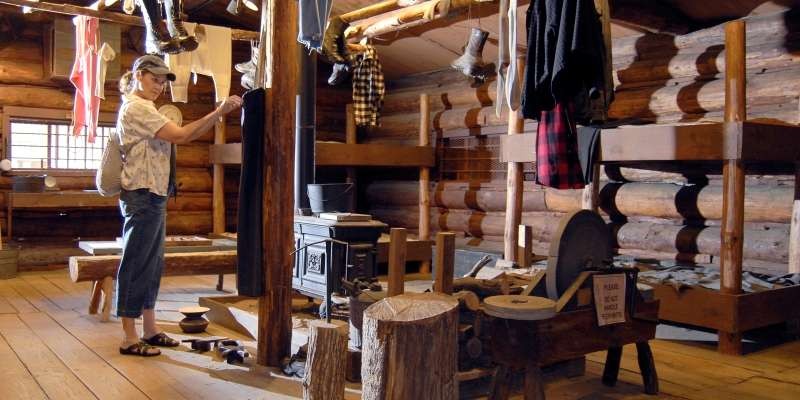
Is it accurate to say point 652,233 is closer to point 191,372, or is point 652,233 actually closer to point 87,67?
point 191,372

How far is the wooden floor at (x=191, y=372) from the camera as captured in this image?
14.3 feet

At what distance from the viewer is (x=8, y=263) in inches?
350

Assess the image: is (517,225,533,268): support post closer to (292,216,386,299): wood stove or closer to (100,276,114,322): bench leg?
(292,216,386,299): wood stove

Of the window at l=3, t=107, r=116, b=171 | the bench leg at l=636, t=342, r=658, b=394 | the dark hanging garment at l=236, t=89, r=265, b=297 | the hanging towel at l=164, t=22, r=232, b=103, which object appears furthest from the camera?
the window at l=3, t=107, r=116, b=171

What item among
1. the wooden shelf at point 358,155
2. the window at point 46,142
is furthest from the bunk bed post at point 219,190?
the window at point 46,142

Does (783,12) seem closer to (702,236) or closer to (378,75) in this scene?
(702,236)

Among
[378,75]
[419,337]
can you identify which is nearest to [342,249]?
[419,337]

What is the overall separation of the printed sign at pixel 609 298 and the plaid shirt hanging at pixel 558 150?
1.60 meters

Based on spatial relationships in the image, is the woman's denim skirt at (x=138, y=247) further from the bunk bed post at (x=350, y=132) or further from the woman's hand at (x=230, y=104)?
the bunk bed post at (x=350, y=132)

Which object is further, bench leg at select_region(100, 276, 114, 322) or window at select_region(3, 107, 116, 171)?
window at select_region(3, 107, 116, 171)

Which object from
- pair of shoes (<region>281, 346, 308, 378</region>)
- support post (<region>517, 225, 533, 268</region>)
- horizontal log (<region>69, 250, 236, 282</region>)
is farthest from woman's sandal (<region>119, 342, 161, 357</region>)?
support post (<region>517, 225, 533, 268</region>)

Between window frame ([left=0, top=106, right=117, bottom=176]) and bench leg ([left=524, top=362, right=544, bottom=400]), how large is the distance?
8.52 m

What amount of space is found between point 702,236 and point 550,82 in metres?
3.49

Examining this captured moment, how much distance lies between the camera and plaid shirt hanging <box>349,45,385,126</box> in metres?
10.2
